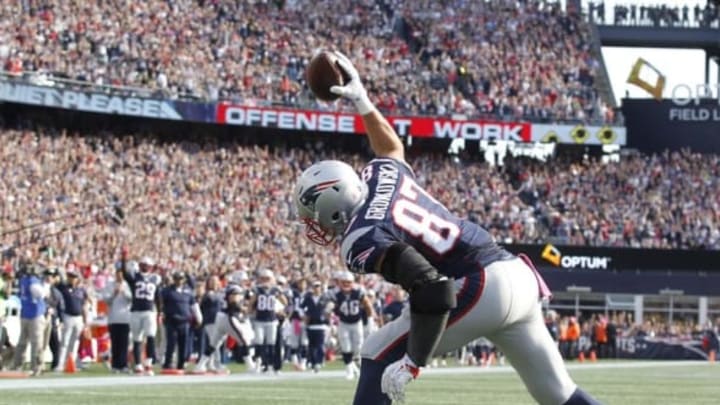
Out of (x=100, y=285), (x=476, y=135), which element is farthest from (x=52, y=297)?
(x=476, y=135)

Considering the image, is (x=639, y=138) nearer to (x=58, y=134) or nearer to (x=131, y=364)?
(x=58, y=134)

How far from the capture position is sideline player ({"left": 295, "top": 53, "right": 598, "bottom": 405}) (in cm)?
552

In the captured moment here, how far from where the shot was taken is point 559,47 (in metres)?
47.6

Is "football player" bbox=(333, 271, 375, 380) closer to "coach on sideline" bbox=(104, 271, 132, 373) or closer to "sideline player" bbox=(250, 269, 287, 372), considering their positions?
"sideline player" bbox=(250, 269, 287, 372)

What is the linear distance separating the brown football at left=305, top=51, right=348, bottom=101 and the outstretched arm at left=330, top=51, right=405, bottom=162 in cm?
3

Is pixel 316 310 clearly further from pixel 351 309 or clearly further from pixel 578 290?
pixel 578 290

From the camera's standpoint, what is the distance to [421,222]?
226 inches

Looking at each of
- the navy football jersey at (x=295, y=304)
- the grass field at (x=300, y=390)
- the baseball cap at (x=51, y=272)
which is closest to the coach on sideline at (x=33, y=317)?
the baseball cap at (x=51, y=272)

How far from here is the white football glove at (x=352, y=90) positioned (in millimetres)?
6344

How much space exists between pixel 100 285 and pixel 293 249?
11238 millimetres

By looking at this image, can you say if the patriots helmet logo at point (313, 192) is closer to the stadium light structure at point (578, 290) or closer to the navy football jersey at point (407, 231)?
the navy football jersey at point (407, 231)

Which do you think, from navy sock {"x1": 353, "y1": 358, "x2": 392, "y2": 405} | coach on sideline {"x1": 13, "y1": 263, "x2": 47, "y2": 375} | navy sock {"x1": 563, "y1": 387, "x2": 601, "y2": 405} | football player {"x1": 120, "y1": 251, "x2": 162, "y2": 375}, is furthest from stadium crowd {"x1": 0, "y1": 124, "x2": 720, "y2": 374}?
navy sock {"x1": 353, "y1": 358, "x2": 392, "y2": 405}

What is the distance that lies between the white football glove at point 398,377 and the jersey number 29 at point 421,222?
51cm

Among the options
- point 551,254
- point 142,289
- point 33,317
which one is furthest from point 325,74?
point 551,254
